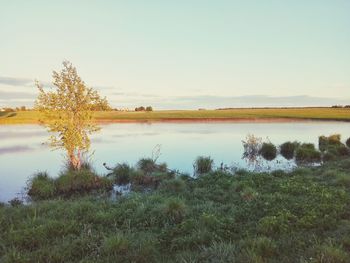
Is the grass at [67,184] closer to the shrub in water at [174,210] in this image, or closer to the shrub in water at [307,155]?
the shrub in water at [174,210]

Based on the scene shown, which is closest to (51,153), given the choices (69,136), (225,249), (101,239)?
(69,136)

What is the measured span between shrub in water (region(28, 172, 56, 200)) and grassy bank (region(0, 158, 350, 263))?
15.5ft

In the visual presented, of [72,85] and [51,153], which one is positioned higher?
[72,85]

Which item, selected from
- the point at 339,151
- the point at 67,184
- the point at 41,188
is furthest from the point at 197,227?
the point at 339,151

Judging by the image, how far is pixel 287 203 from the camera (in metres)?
12.2

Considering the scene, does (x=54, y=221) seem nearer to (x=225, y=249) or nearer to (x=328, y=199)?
(x=225, y=249)

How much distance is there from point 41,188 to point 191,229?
11.3 meters

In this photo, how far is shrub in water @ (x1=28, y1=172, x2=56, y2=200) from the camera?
1845 centimetres

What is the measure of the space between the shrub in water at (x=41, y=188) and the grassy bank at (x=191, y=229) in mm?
4730

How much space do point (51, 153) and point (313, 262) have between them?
33.2 m

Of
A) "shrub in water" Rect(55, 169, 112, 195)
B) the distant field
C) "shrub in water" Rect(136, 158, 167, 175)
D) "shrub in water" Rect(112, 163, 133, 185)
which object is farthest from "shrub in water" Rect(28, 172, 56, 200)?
the distant field

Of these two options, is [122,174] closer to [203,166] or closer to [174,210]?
[203,166]

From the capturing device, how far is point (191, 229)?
10.1 meters

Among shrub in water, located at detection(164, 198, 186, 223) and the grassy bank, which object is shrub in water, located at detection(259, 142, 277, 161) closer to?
the grassy bank
